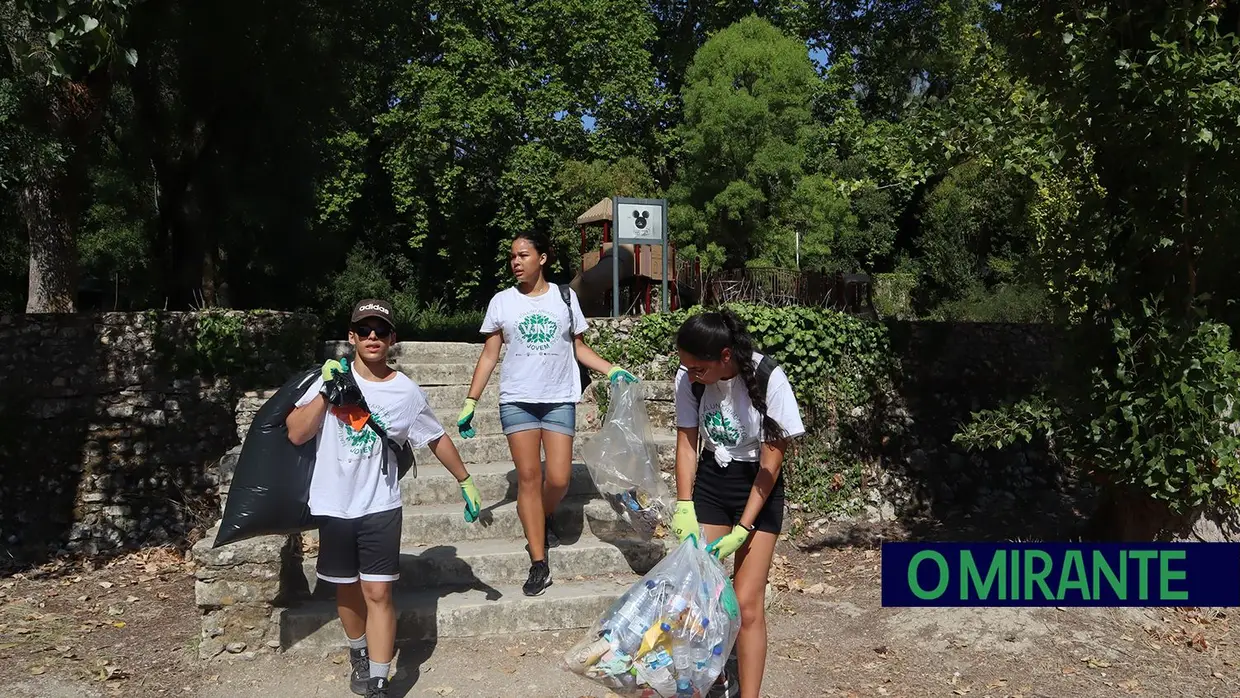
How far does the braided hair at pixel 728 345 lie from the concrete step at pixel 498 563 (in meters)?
2.11

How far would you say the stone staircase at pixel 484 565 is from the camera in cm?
464

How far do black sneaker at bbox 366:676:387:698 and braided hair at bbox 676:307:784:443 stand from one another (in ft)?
6.33

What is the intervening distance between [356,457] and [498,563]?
162 centimetres

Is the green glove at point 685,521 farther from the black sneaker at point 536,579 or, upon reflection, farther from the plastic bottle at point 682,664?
the black sneaker at point 536,579

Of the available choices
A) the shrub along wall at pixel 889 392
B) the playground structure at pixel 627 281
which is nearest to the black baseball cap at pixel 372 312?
the shrub along wall at pixel 889 392

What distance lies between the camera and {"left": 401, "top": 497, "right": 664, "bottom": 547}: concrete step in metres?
5.40

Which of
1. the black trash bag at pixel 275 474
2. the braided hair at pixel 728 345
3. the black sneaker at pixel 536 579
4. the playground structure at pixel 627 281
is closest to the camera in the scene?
the braided hair at pixel 728 345

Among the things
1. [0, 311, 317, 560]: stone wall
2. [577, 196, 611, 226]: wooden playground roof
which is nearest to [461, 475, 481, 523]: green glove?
[0, 311, 317, 560]: stone wall

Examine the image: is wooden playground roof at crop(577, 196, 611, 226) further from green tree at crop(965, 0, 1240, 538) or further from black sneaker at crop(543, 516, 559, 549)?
black sneaker at crop(543, 516, 559, 549)

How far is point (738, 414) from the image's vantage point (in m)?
3.62

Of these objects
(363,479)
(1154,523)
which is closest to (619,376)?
(363,479)

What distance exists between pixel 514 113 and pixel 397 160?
3.40 meters

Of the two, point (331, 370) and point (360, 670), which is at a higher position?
point (331, 370)

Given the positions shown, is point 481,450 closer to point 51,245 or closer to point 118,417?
point 118,417
